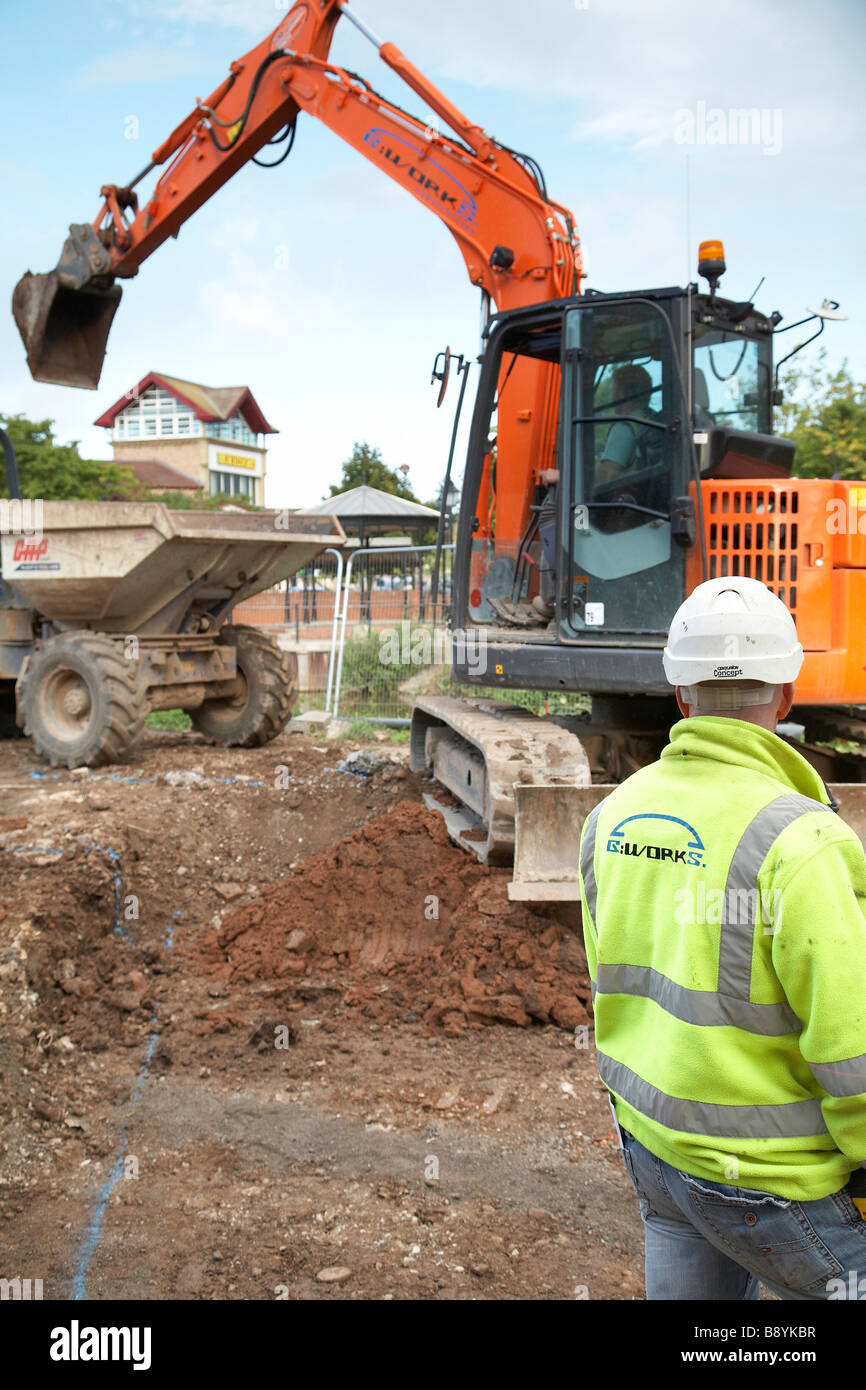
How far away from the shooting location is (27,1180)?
3.61 meters

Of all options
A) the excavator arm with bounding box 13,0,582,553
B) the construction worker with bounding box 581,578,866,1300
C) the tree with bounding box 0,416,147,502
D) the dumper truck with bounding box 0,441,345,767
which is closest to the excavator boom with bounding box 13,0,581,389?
the excavator arm with bounding box 13,0,582,553

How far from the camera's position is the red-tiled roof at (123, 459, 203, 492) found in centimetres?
4972

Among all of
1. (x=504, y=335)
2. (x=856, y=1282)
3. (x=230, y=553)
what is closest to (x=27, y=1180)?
(x=856, y=1282)

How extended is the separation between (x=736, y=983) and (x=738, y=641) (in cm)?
54

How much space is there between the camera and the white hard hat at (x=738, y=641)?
1808mm

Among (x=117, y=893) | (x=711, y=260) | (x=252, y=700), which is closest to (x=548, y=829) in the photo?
(x=117, y=893)

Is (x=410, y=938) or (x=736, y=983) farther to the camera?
(x=410, y=938)

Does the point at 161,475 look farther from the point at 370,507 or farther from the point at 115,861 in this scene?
the point at 115,861

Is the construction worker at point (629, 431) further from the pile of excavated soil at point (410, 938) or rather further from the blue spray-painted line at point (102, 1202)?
the blue spray-painted line at point (102, 1202)

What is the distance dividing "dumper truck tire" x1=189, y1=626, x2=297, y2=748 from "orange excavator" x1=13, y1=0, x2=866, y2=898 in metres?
3.09

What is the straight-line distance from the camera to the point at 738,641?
1.81 meters
